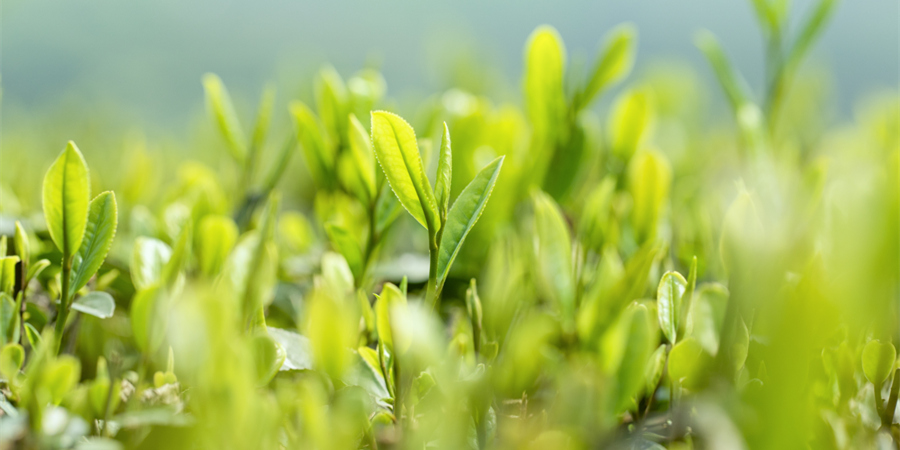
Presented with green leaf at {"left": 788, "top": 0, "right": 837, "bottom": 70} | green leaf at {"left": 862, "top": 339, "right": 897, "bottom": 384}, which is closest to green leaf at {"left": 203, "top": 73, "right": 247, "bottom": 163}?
green leaf at {"left": 862, "top": 339, "right": 897, "bottom": 384}

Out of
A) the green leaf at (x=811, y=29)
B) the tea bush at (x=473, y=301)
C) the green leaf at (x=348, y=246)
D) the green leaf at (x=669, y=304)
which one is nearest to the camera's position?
the tea bush at (x=473, y=301)

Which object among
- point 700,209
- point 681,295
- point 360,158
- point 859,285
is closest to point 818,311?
point 859,285

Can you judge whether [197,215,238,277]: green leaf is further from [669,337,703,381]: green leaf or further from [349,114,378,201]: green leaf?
[669,337,703,381]: green leaf

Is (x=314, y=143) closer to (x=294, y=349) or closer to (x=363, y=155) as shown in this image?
(x=363, y=155)

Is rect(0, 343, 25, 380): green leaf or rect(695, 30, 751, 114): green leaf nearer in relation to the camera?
rect(0, 343, 25, 380): green leaf

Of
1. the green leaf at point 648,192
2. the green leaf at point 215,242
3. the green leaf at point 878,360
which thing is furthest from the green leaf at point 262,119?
the green leaf at point 878,360

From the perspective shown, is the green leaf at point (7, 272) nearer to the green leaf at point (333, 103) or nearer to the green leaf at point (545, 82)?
the green leaf at point (333, 103)

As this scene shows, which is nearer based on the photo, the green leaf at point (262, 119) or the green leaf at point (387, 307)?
the green leaf at point (387, 307)
